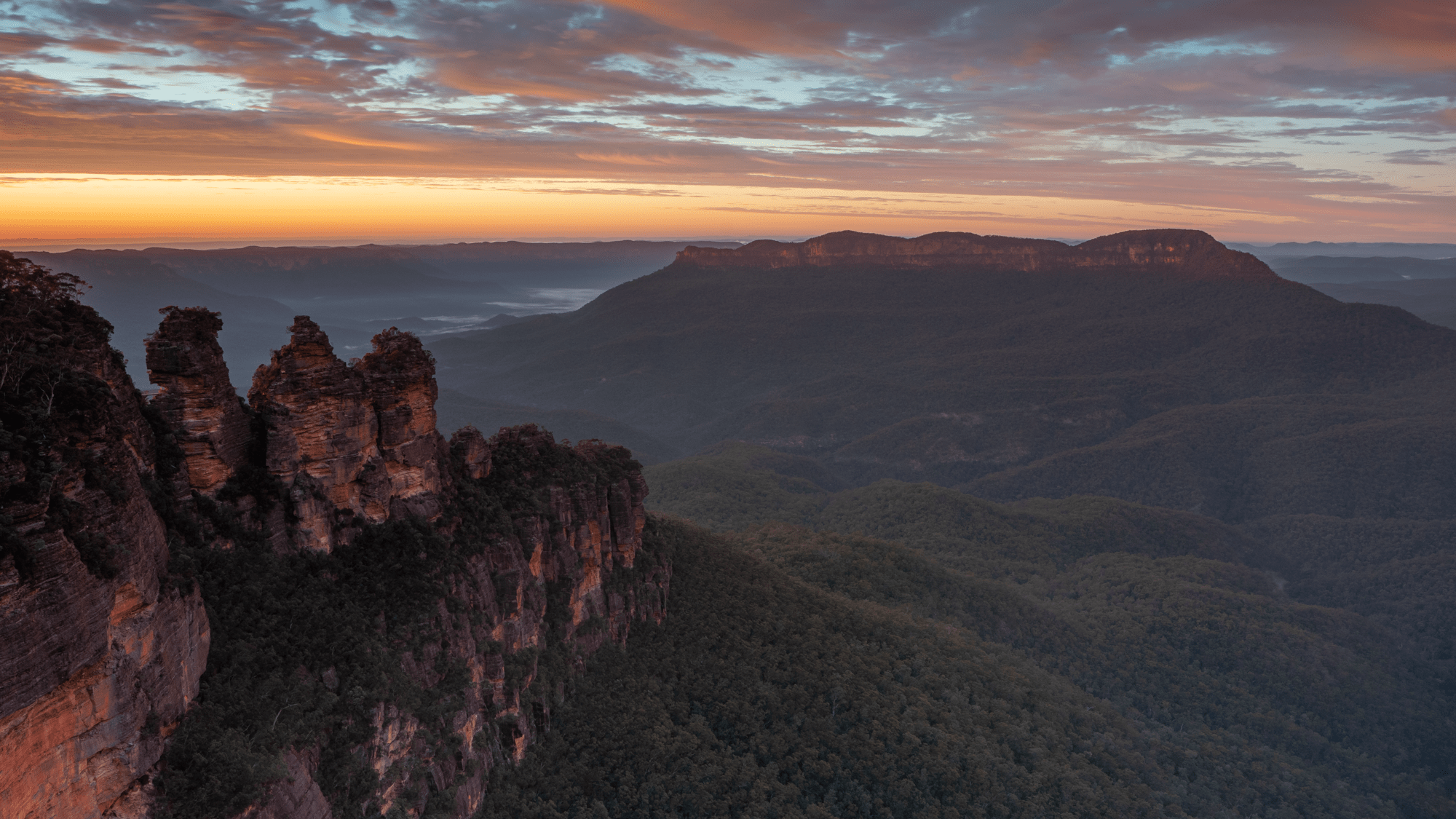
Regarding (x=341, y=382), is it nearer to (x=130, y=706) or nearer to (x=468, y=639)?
(x=468, y=639)

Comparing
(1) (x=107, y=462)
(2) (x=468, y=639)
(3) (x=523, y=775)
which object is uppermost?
(1) (x=107, y=462)

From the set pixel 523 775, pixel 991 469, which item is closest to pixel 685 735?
pixel 523 775

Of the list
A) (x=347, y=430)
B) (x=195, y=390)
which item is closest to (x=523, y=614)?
(x=347, y=430)

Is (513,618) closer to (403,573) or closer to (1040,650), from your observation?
(403,573)

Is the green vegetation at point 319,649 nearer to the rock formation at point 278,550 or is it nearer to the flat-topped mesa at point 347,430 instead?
the rock formation at point 278,550

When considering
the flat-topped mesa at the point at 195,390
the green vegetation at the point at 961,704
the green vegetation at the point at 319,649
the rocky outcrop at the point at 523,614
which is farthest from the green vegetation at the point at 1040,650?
the flat-topped mesa at the point at 195,390

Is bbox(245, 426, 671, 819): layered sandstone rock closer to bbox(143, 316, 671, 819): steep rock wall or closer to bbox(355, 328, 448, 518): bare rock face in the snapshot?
bbox(143, 316, 671, 819): steep rock wall

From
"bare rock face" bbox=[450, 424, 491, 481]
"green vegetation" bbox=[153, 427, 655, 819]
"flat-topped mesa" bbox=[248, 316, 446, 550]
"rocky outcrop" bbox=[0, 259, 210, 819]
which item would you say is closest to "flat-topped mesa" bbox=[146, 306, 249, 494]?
"green vegetation" bbox=[153, 427, 655, 819]
